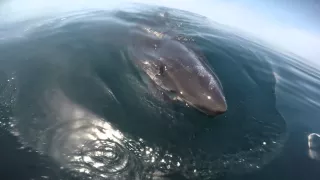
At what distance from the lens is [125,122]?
6629 millimetres

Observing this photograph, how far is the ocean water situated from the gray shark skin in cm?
31

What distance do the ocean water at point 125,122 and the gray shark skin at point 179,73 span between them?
311 mm

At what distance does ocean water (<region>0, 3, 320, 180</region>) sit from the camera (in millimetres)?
5625

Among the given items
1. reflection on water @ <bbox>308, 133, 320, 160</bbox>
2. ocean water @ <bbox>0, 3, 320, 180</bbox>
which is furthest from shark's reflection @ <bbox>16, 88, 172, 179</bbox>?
reflection on water @ <bbox>308, 133, 320, 160</bbox>

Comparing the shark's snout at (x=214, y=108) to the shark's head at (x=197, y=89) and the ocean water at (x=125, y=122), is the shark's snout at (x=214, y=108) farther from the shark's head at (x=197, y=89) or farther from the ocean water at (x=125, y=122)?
the ocean water at (x=125, y=122)

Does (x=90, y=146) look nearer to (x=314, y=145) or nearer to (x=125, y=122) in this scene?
(x=125, y=122)

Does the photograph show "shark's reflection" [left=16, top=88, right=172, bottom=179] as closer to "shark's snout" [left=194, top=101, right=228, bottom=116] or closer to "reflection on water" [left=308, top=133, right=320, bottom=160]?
"shark's snout" [left=194, top=101, right=228, bottom=116]

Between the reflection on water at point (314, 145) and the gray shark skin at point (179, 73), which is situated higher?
the gray shark skin at point (179, 73)

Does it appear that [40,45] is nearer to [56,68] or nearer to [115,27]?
[56,68]

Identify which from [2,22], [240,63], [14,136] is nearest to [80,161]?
[14,136]

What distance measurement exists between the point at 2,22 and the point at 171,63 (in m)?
10.9

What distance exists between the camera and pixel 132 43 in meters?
9.75

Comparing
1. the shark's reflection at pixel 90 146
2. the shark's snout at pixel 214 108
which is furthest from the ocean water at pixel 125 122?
the shark's snout at pixel 214 108

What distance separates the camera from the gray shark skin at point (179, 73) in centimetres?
666
